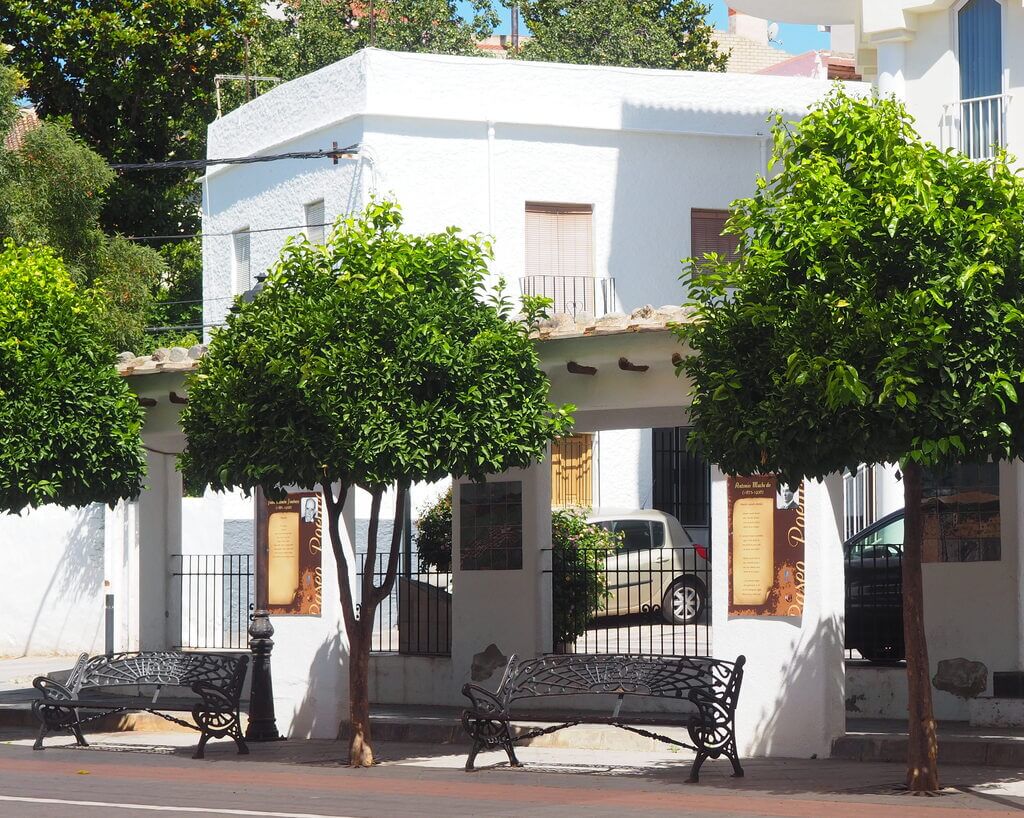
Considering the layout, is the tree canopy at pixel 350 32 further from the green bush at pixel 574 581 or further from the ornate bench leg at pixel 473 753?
the ornate bench leg at pixel 473 753

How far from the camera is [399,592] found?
17.9 m

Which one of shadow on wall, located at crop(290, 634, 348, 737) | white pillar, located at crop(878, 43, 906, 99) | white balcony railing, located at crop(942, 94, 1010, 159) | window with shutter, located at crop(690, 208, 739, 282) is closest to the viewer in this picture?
shadow on wall, located at crop(290, 634, 348, 737)

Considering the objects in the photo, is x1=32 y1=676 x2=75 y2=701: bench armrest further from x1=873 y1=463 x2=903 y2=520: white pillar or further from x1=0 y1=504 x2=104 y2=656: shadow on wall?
x1=873 y1=463 x2=903 y2=520: white pillar

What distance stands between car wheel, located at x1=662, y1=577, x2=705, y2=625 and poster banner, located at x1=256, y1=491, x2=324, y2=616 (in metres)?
3.85

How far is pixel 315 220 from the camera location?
27359 millimetres

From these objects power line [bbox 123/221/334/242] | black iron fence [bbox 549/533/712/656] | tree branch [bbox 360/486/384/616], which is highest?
power line [bbox 123/221/334/242]

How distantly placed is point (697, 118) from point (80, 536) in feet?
38.5

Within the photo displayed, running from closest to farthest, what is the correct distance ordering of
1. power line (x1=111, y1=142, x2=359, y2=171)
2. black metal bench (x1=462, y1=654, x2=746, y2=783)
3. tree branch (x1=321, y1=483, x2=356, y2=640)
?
black metal bench (x1=462, y1=654, x2=746, y2=783)
tree branch (x1=321, y1=483, x2=356, y2=640)
power line (x1=111, y1=142, x2=359, y2=171)

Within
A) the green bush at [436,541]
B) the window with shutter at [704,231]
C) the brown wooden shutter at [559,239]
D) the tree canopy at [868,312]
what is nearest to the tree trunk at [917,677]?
the tree canopy at [868,312]

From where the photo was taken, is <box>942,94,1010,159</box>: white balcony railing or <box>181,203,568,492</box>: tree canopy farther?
<box>942,94,1010,159</box>: white balcony railing

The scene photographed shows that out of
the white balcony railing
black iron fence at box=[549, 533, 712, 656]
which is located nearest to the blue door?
the white balcony railing

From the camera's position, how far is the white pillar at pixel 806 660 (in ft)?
42.7

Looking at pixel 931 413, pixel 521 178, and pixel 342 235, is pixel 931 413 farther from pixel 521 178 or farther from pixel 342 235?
pixel 521 178

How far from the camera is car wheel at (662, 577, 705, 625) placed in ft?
56.4
